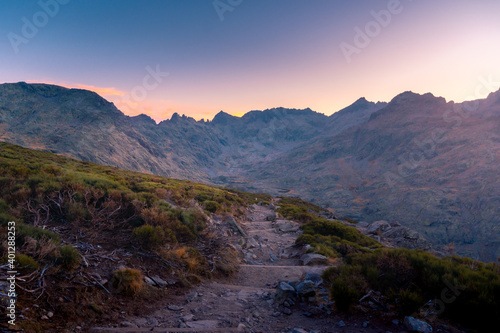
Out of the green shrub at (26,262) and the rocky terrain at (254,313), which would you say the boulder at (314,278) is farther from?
the green shrub at (26,262)

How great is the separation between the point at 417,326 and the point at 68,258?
29.8ft

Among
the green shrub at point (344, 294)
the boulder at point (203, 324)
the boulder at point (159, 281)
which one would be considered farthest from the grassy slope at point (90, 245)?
the green shrub at point (344, 294)

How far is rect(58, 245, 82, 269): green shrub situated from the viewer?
246 inches

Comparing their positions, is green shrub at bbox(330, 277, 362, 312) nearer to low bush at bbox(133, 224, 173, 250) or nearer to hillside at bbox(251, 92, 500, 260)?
low bush at bbox(133, 224, 173, 250)

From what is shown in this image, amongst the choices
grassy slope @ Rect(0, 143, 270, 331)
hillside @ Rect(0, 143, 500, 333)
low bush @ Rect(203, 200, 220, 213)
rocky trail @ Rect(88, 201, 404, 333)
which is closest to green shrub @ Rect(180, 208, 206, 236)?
grassy slope @ Rect(0, 143, 270, 331)

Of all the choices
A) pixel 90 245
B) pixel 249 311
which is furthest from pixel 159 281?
pixel 249 311

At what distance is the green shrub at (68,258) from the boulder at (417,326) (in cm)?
883

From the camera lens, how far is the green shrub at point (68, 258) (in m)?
6.25

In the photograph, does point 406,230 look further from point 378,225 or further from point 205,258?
point 205,258

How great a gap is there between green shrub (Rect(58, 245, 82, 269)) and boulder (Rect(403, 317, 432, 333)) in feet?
29.0

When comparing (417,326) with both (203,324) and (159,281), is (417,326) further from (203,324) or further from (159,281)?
(159,281)

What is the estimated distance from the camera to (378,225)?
98.5 ft

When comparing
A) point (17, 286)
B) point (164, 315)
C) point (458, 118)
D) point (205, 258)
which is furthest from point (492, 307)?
point (458, 118)

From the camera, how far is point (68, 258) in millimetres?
6348
